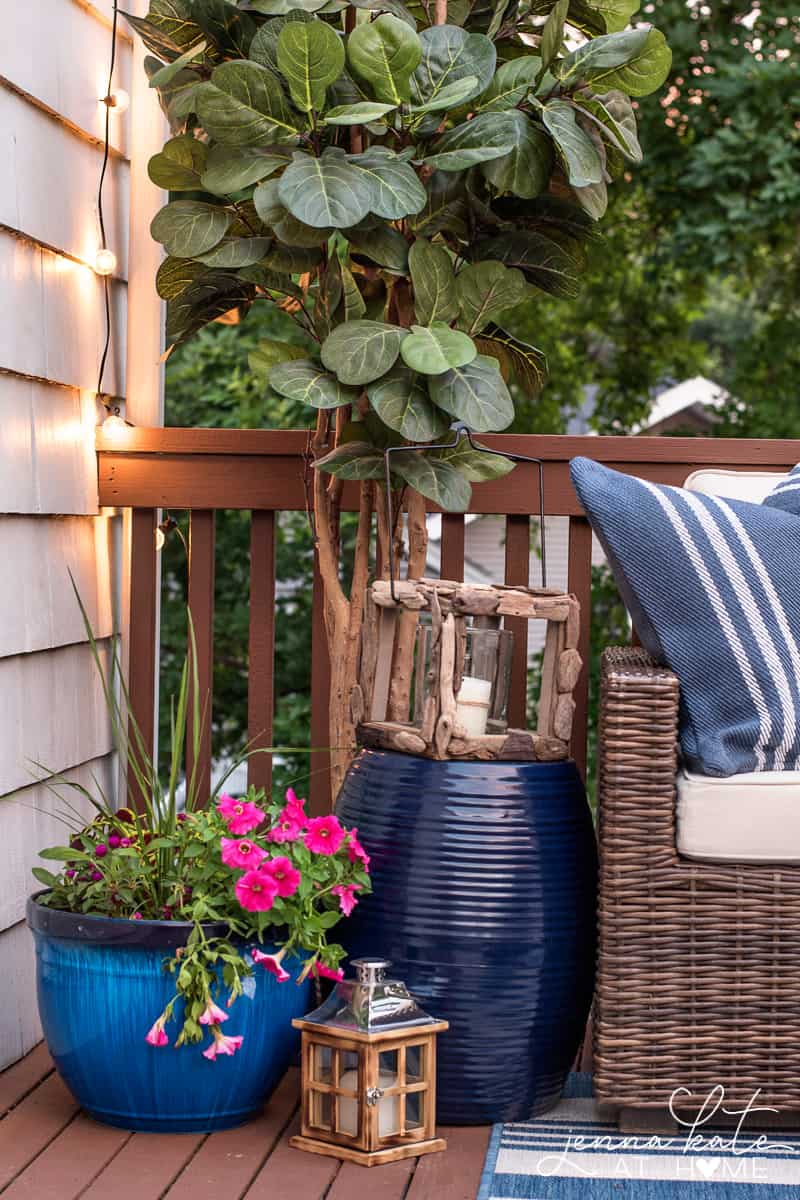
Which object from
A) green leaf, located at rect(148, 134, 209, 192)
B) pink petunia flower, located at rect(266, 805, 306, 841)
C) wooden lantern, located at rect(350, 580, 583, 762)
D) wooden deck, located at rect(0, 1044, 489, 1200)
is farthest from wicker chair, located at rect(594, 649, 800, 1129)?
green leaf, located at rect(148, 134, 209, 192)

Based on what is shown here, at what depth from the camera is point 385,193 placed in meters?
2.08

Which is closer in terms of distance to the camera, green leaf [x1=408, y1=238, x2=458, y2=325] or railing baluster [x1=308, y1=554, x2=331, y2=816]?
green leaf [x1=408, y1=238, x2=458, y2=325]

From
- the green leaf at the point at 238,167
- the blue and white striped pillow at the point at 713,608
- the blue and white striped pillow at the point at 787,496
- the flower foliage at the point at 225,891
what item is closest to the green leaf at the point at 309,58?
the green leaf at the point at 238,167

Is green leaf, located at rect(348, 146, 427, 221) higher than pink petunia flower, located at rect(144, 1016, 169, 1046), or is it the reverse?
green leaf, located at rect(348, 146, 427, 221)

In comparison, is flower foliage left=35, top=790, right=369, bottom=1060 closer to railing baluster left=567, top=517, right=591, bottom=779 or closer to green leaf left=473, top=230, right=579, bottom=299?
railing baluster left=567, top=517, right=591, bottom=779

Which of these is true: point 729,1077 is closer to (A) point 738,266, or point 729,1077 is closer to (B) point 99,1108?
(B) point 99,1108

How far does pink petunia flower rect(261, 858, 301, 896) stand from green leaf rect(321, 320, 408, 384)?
0.75 m

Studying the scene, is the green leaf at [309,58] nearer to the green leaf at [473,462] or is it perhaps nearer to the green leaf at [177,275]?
the green leaf at [177,275]

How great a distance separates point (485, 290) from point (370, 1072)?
1206 mm

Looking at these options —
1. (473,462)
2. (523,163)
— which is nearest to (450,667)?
(473,462)

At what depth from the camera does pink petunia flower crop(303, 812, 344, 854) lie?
183 centimetres

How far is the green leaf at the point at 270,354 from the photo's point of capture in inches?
94.3

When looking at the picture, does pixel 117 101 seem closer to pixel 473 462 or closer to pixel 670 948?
pixel 473 462

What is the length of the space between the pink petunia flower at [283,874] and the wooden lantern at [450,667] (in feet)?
0.85
